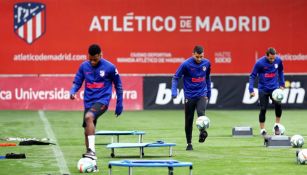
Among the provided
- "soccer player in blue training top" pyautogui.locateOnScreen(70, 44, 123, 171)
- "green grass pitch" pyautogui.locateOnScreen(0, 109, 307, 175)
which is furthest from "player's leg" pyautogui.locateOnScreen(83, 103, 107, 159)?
"green grass pitch" pyautogui.locateOnScreen(0, 109, 307, 175)

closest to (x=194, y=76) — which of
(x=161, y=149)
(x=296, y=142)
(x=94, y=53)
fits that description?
(x=161, y=149)

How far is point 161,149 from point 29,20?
67.3 feet

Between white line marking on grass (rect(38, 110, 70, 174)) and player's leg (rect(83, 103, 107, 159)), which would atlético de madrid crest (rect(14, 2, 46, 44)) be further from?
player's leg (rect(83, 103, 107, 159))

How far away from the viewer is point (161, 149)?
A: 21234 mm

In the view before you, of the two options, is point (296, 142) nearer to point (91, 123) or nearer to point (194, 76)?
point (194, 76)

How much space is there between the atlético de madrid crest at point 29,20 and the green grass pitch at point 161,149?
4.38 meters

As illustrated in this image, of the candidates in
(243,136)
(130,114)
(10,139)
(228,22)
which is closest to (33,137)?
(10,139)

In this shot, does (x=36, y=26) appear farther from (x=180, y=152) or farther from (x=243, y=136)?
(x=180, y=152)

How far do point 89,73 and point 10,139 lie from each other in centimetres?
683

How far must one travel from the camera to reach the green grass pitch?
16.7 meters

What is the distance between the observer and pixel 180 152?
800 inches

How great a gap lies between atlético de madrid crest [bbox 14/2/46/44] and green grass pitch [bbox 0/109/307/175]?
438cm

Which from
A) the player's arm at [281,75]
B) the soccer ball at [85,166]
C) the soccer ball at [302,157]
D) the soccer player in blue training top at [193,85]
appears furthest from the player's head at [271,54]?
the soccer ball at [85,166]

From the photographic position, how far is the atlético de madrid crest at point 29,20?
1590 inches
